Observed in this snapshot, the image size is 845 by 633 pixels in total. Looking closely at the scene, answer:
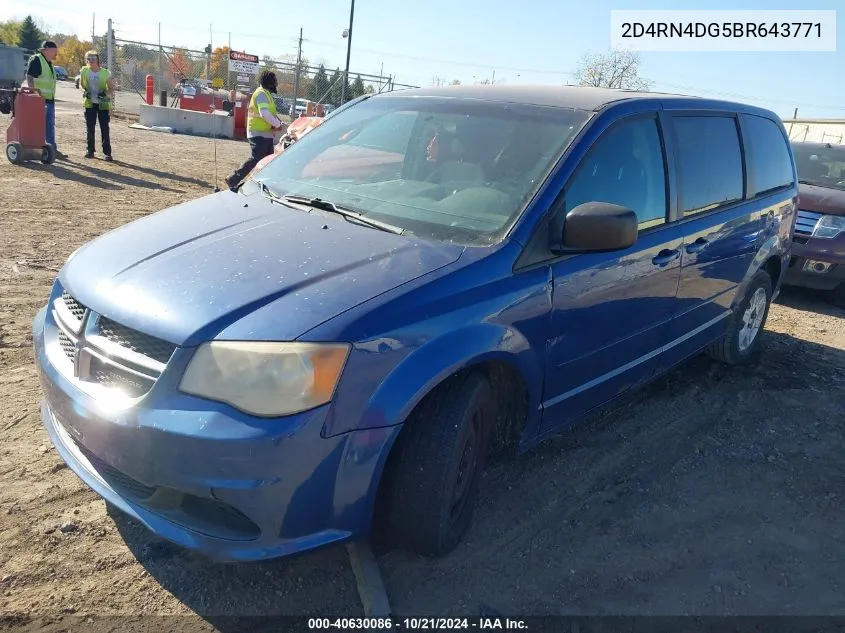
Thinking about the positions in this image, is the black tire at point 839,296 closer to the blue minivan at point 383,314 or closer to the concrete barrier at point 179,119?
the blue minivan at point 383,314

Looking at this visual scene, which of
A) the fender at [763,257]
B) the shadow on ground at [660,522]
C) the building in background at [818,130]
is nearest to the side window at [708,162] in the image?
the fender at [763,257]

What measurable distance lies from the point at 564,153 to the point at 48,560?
2.61 m

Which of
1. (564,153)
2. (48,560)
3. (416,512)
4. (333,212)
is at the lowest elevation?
(48,560)

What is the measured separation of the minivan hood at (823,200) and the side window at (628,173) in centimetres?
465

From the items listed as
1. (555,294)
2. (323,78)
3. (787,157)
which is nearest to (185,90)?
(323,78)

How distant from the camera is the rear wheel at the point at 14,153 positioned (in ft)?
36.0

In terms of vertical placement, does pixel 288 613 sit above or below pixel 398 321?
below

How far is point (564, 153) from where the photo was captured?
3082 millimetres

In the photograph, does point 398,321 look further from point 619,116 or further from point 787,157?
point 787,157

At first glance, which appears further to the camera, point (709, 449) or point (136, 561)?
point (709, 449)

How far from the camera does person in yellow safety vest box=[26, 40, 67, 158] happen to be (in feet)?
37.3

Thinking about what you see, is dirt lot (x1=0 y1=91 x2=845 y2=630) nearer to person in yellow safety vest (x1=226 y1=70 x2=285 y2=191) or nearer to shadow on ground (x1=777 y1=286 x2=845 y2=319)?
shadow on ground (x1=777 y1=286 x2=845 y2=319)

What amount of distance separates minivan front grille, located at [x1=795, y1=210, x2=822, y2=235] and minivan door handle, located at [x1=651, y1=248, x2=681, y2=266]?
177 inches

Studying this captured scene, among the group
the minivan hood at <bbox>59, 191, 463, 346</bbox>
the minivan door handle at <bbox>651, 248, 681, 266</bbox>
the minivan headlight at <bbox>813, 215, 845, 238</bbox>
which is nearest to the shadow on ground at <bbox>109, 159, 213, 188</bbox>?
the minivan headlight at <bbox>813, 215, 845, 238</bbox>
